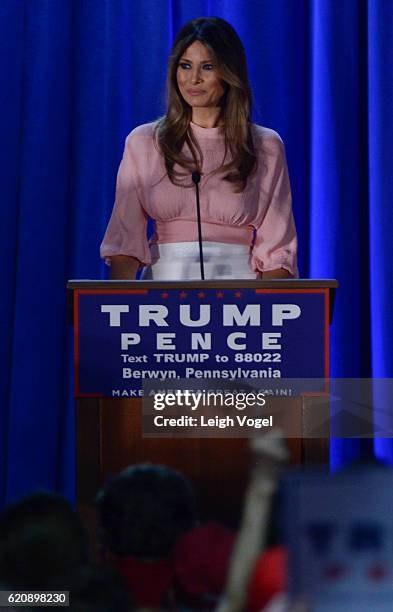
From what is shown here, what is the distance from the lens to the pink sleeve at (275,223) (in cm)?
229

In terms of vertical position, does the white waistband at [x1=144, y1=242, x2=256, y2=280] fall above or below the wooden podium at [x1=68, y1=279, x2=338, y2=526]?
above

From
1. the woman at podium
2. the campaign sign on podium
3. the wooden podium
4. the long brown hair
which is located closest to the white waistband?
the woman at podium

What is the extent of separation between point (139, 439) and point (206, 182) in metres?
0.91

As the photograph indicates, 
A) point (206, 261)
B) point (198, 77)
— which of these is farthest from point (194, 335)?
point (198, 77)

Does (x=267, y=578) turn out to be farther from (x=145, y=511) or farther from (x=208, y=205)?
(x=208, y=205)

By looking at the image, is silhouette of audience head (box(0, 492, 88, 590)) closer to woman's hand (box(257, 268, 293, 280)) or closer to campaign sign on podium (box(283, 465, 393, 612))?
campaign sign on podium (box(283, 465, 393, 612))

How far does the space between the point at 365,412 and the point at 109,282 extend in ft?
1.42

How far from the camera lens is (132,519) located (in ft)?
2.56

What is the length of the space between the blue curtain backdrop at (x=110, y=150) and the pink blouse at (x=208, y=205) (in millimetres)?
566

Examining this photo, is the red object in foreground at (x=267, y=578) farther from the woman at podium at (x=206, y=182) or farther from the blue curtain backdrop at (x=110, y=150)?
the blue curtain backdrop at (x=110, y=150)

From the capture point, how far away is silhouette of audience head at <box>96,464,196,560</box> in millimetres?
750

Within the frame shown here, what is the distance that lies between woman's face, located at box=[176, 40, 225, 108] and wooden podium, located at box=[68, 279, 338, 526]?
850 mm

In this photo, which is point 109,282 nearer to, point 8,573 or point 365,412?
point 365,412

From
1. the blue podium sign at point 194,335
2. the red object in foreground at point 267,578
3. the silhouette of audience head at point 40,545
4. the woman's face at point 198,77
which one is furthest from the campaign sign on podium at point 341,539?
the woman's face at point 198,77
